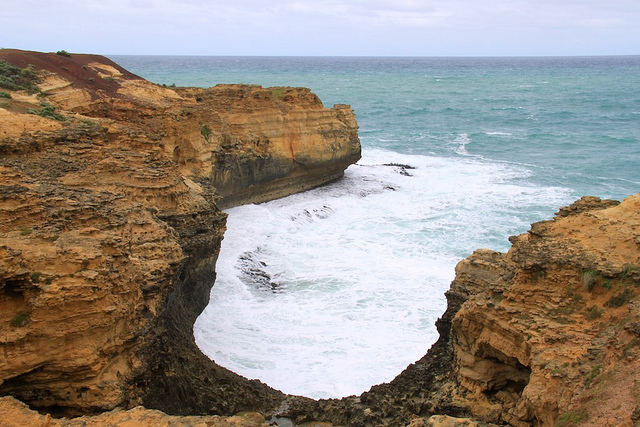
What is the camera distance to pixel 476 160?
40.3 meters

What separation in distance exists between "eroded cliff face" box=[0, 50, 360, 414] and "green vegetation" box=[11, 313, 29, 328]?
15mm

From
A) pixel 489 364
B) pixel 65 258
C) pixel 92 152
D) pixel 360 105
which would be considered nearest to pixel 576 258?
pixel 489 364

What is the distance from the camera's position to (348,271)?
66.1 feet


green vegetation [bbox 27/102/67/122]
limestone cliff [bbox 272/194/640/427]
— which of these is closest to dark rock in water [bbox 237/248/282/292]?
green vegetation [bbox 27/102/67/122]

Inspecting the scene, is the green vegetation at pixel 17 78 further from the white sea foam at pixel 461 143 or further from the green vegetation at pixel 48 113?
the white sea foam at pixel 461 143

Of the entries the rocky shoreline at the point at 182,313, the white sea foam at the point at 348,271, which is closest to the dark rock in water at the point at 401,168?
the white sea foam at the point at 348,271

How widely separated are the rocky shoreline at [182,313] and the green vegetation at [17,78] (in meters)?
5.35

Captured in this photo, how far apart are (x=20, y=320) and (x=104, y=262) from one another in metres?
1.49

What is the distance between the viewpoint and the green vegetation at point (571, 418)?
7.29m

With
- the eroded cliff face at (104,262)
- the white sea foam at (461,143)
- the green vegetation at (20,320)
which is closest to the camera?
the green vegetation at (20,320)

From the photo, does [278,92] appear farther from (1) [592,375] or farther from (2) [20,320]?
(1) [592,375]

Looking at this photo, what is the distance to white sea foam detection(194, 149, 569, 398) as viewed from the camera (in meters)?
15.0

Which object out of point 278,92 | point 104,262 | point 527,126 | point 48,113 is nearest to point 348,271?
point 48,113

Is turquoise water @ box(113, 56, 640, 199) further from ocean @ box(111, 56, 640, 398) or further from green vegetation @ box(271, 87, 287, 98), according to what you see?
green vegetation @ box(271, 87, 287, 98)
